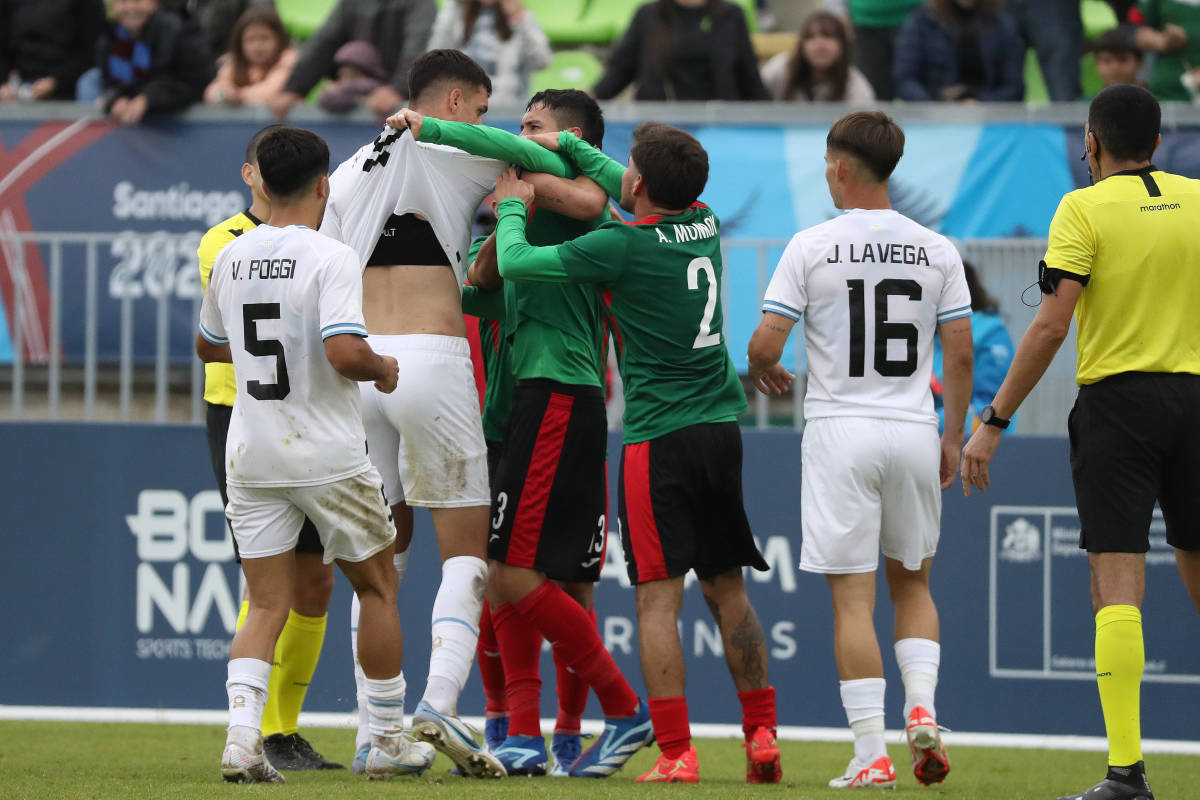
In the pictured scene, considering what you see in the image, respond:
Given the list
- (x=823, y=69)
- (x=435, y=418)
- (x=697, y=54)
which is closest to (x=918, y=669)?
(x=435, y=418)

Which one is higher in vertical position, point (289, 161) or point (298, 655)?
point (289, 161)

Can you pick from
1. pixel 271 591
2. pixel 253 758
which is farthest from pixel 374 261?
pixel 253 758

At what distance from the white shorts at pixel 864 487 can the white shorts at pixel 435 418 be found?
1.18 metres

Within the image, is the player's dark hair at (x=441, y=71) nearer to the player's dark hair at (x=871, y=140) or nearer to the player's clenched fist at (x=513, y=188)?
the player's clenched fist at (x=513, y=188)

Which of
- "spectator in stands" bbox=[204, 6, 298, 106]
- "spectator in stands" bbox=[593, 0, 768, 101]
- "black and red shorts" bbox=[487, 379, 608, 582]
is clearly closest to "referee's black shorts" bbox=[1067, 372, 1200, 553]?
"black and red shorts" bbox=[487, 379, 608, 582]

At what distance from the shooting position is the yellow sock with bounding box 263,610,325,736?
6066 millimetres

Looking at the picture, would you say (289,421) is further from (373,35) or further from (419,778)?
(373,35)

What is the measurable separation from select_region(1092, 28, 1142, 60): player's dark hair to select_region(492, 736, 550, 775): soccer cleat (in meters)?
6.91

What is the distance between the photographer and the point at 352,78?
10.5 m

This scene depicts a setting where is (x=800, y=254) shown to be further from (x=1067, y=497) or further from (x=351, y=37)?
(x=351, y=37)

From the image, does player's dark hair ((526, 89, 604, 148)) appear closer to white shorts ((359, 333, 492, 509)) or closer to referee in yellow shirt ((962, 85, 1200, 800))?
white shorts ((359, 333, 492, 509))

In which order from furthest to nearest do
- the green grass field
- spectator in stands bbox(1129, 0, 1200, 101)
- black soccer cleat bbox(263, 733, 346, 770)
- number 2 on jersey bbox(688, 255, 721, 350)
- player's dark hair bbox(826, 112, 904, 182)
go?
spectator in stands bbox(1129, 0, 1200, 101)
black soccer cleat bbox(263, 733, 346, 770)
number 2 on jersey bbox(688, 255, 721, 350)
player's dark hair bbox(826, 112, 904, 182)
the green grass field

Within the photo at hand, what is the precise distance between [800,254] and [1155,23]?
6857mm

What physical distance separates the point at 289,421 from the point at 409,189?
1.00 m
